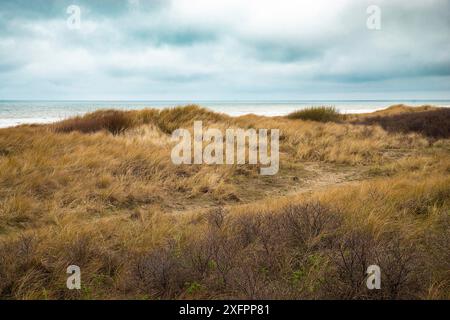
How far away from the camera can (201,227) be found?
4.82 metres

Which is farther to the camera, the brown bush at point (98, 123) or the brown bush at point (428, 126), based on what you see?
the brown bush at point (428, 126)

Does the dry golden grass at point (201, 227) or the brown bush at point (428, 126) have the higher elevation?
the brown bush at point (428, 126)

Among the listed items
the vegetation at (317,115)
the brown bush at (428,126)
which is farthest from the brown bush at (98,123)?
the brown bush at (428,126)

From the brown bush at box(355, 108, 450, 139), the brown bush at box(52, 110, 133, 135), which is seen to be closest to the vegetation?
the brown bush at box(355, 108, 450, 139)

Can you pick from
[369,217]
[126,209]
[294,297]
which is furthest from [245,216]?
[126,209]

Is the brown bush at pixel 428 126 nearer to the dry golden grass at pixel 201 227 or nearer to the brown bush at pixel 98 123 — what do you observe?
the dry golden grass at pixel 201 227

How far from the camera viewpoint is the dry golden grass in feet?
10.8

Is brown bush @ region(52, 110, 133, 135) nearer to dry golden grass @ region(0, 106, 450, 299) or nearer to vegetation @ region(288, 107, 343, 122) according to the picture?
dry golden grass @ region(0, 106, 450, 299)

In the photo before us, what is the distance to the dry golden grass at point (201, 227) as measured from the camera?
3.28 m

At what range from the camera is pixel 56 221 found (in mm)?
5133
